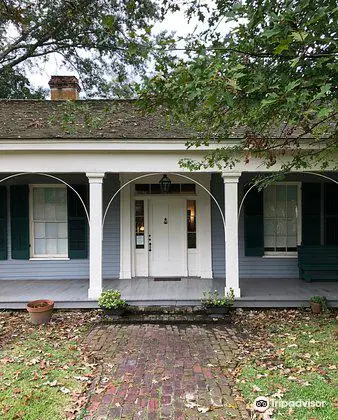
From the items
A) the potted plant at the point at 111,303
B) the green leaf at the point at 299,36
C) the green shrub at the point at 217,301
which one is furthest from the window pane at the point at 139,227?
the green leaf at the point at 299,36

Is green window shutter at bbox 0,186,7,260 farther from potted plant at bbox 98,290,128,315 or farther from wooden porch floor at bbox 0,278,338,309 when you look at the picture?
potted plant at bbox 98,290,128,315

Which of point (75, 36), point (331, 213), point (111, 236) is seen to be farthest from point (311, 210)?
point (75, 36)

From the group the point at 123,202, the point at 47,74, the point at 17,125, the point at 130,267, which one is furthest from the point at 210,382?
the point at 47,74

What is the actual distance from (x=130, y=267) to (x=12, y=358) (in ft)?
12.9

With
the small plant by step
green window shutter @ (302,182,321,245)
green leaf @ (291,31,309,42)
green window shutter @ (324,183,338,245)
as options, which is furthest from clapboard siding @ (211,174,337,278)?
green leaf @ (291,31,309,42)

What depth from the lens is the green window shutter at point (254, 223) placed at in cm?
805

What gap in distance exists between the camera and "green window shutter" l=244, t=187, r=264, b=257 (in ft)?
26.4

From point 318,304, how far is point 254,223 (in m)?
2.51

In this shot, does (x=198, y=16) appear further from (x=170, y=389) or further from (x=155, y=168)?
(x=170, y=389)

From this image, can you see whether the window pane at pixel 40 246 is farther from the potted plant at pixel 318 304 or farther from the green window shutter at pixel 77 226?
the potted plant at pixel 318 304

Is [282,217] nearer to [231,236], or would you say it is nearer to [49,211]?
[231,236]

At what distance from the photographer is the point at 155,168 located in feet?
21.3

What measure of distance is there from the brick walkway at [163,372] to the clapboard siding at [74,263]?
2.68m

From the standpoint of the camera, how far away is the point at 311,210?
807 cm
